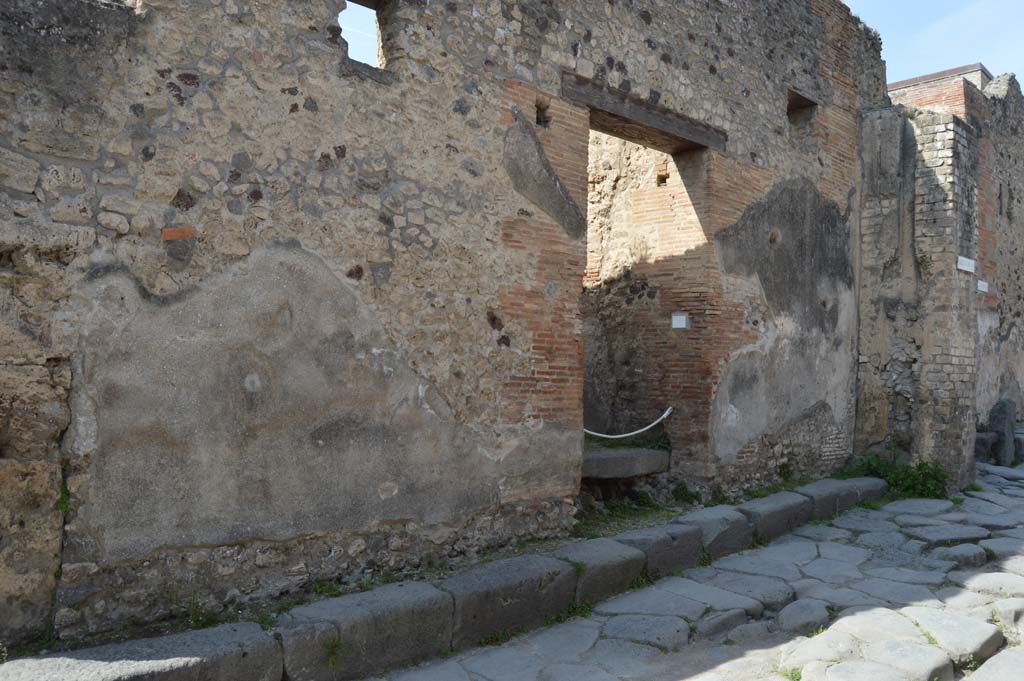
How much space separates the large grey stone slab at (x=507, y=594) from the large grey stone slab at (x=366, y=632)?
4.2 inches

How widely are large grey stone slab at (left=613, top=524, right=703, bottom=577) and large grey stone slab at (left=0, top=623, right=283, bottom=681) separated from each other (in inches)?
93.4

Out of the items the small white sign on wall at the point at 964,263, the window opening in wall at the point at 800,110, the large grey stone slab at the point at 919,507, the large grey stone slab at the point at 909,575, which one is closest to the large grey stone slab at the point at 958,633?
the large grey stone slab at the point at 909,575

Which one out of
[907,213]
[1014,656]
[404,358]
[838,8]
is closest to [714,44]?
[838,8]

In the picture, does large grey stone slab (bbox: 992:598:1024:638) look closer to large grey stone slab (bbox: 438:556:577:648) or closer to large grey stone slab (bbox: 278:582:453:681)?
large grey stone slab (bbox: 438:556:577:648)

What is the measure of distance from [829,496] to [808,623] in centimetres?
261

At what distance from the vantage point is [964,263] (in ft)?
25.0

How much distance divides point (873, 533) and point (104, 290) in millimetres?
5323

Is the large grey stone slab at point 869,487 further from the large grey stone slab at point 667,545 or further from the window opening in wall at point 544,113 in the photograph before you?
the window opening in wall at point 544,113

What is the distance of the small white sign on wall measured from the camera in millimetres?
7539

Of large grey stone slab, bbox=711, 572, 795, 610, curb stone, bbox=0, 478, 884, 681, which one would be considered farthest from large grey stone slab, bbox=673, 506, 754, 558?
large grey stone slab, bbox=711, 572, 795, 610

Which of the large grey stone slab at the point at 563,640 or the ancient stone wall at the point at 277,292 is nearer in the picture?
the ancient stone wall at the point at 277,292

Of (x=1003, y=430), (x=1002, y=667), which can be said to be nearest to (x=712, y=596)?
(x=1002, y=667)

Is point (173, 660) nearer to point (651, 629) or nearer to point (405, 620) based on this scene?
point (405, 620)

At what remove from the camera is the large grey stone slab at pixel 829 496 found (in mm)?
6468
